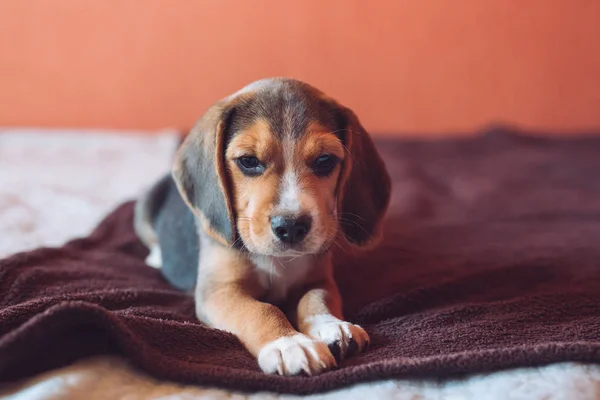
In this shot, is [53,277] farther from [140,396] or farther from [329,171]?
[329,171]

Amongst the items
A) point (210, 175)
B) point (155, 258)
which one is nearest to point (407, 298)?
point (210, 175)

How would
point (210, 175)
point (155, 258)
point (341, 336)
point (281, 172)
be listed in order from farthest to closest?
point (155, 258) < point (210, 175) < point (281, 172) < point (341, 336)

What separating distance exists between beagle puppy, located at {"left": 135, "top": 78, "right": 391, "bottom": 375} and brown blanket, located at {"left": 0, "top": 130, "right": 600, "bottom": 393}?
0.12 metres

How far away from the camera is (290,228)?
6.53 ft

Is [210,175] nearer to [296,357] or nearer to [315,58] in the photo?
[296,357]

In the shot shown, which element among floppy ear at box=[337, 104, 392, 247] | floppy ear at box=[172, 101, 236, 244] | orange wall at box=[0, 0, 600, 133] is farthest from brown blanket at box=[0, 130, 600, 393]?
orange wall at box=[0, 0, 600, 133]

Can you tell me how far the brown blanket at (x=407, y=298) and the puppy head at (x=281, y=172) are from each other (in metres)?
0.34

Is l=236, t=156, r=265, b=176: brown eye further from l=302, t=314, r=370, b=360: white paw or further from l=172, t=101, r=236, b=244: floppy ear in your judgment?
l=302, t=314, r=370, b=360: white paw

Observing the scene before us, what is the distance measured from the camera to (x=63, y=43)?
5.41 metres

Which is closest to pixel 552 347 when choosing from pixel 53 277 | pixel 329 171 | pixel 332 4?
pixel 329 171

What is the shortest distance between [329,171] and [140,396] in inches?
41.1

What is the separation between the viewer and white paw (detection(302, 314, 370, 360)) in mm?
1839

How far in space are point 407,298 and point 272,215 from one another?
63 cm

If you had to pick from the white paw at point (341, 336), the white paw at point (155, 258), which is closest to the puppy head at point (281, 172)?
the white paw at point (341, 336)
